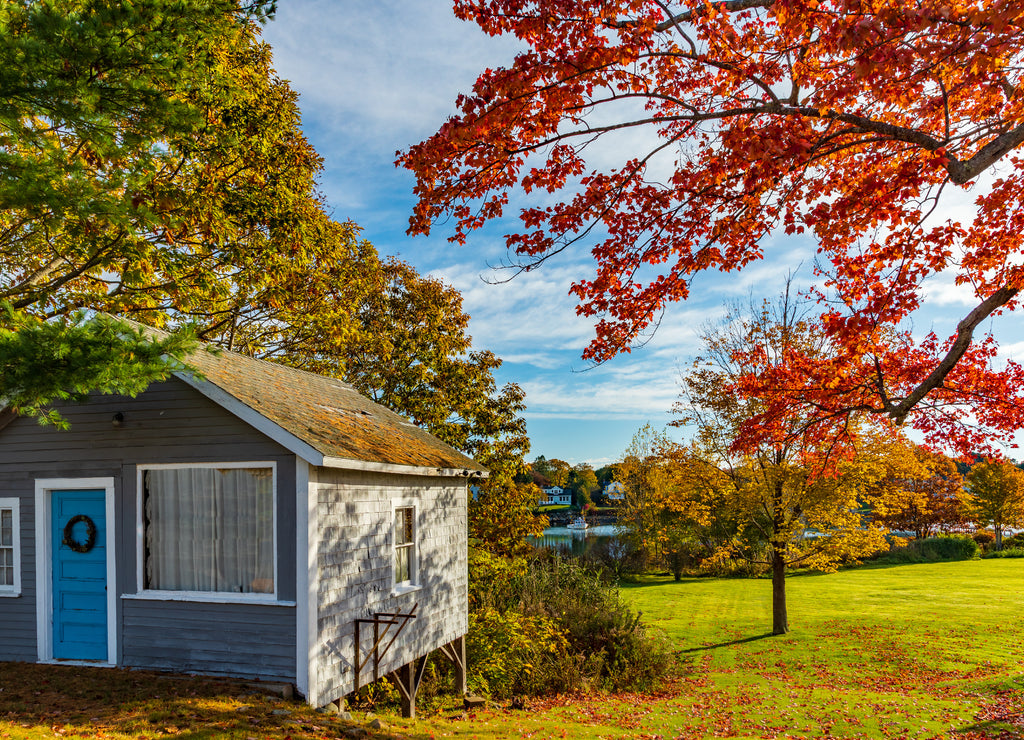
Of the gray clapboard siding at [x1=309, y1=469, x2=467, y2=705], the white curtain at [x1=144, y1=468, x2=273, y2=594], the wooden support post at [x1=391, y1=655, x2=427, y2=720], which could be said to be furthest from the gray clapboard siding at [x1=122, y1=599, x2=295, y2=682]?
the wooden support post at [x1=391, y1=655, x2=427, y2=720]

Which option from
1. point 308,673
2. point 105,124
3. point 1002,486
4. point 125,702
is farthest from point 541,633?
point 1002,486

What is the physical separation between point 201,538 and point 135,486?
49.2 inches

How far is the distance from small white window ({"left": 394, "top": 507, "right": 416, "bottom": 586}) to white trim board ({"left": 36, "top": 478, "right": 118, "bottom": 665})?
13.6ft

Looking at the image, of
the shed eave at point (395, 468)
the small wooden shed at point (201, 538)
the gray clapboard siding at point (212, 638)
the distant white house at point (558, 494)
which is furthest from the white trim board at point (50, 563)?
the distant white house at point (558, 494)

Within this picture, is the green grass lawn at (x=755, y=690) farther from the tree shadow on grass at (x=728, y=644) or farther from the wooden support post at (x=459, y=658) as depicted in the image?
the wooden support post at (x=459, y=658)

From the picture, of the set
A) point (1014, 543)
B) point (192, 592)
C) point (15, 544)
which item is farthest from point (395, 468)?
point (1014, 543)

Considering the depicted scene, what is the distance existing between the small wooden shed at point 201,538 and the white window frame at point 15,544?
21 mm

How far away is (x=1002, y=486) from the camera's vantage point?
40844 millimetres

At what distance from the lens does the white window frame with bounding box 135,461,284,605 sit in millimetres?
8836

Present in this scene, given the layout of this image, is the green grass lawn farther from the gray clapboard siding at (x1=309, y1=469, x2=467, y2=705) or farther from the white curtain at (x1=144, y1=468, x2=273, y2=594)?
the white curtain at (x1=144, y1=468, x2=273, y2=594)

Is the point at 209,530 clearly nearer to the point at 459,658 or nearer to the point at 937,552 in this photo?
the point at 459,658

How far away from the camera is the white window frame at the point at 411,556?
11.0 m

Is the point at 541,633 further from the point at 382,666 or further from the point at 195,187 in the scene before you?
the point at 195,187

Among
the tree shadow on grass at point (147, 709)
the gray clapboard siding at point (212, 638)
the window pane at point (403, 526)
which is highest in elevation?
the window pane at point (403, 526)
